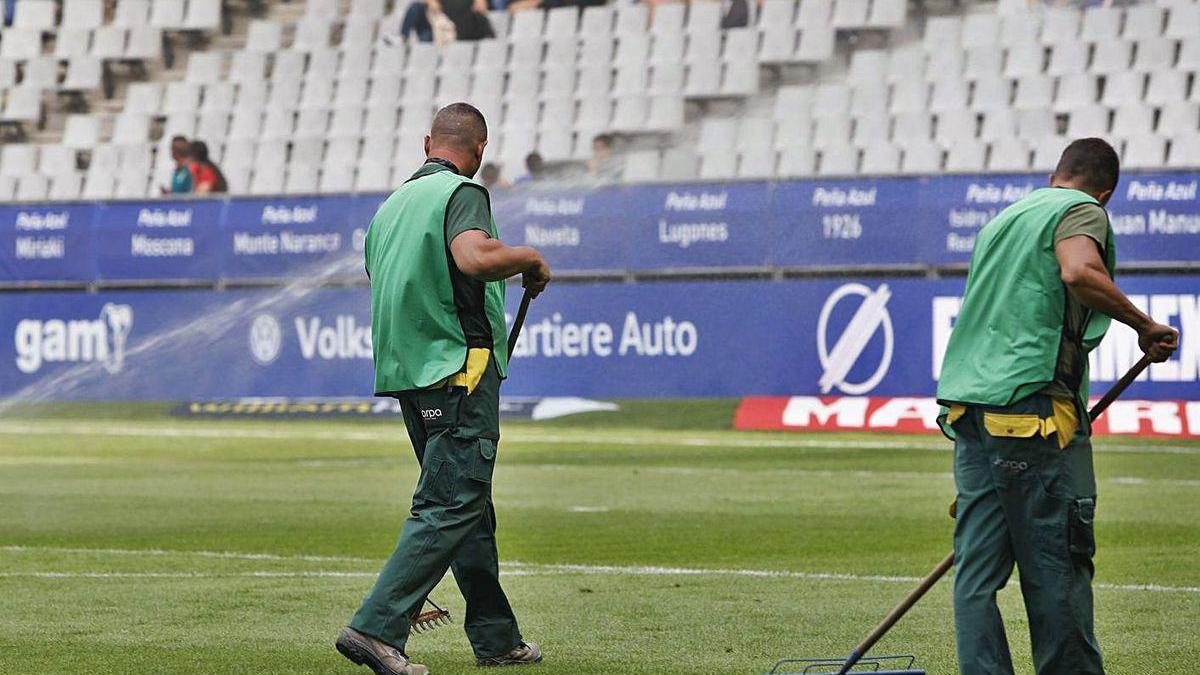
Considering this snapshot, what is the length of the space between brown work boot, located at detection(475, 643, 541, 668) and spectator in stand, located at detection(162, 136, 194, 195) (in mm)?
21537

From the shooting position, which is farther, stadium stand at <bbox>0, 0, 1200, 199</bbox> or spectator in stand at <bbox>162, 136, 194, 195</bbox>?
spectator in stand at <bbox>162, 136, 194, 195</bbox>

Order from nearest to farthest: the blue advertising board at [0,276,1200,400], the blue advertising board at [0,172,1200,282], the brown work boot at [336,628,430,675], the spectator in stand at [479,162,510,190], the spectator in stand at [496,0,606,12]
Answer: the brown work boot at [336,628,430,675], the blue advertising board at [0,276,1200,400], the blue advertising board at [0,172,1200,282], the spectator in stand at [479,162,510,190], the spectator in stand at [496,0,606,12]

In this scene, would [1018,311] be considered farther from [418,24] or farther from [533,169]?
[418,24]

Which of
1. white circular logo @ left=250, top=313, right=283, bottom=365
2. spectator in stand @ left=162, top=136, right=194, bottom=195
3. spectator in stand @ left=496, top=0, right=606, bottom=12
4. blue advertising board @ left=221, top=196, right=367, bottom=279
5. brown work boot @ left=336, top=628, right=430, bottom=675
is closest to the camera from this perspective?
brown work boot @ left=336, top=628, right=430, bottom=675

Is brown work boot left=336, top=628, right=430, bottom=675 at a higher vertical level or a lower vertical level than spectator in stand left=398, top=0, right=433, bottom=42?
lower

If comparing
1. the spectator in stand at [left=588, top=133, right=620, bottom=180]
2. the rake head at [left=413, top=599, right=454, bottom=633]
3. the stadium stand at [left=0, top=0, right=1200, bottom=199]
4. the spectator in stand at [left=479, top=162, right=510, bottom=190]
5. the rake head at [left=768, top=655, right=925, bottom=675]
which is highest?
the stadium stand at [left=0, top=0, right=1200, bottom=199]

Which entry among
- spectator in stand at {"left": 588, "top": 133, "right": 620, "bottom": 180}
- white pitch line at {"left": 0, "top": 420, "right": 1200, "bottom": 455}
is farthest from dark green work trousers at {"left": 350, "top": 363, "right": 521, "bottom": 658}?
spectator in stand at {"left": 588, "top": 133, "right": 620, "bottom": 180}

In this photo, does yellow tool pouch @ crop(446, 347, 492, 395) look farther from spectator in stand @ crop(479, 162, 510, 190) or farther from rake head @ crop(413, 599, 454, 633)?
spectator in stand @ crop(479, 162, 510, 190)

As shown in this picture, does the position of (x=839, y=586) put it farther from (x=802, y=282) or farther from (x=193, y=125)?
(x=193, y=125)

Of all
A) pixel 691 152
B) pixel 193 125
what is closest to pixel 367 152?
pixel 193 125

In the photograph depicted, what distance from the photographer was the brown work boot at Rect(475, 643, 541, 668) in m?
8.16

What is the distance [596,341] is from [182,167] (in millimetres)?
7615

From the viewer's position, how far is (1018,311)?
6.68m

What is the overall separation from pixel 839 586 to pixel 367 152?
22.0 m
